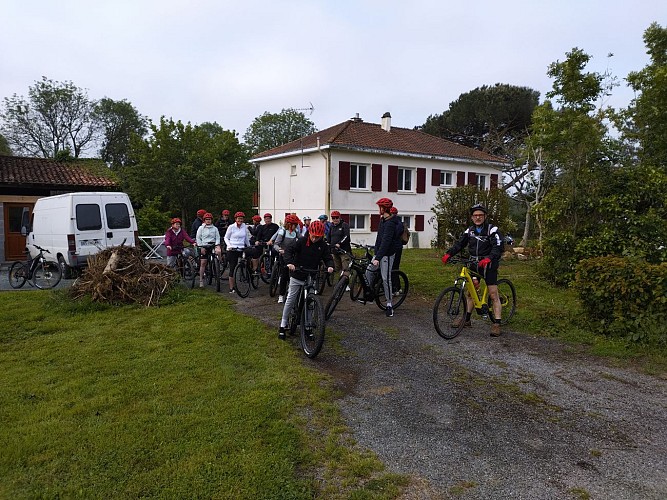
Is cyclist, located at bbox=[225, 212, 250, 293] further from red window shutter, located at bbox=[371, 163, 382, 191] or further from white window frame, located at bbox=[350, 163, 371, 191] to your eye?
red window shutter, located at bbox=[371, 163, 382, 191]

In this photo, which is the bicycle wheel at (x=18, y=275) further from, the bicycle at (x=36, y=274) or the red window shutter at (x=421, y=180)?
the red window shutter at (x=421, y=180)

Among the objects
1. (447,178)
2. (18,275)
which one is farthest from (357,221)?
(18,275)

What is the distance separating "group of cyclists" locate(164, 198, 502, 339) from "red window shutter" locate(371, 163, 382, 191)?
14.2m

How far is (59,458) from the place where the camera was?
3381 mm

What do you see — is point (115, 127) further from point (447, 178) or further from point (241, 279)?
point (241, 279)

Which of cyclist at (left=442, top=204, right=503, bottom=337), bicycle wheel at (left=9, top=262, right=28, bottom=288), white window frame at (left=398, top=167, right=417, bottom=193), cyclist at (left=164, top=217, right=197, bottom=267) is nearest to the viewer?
cyclist at (left=442, top=204, right=503, bottom=337)

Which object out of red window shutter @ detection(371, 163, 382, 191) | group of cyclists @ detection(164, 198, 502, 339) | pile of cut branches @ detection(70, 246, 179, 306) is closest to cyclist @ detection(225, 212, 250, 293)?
group of cyclists @ detection(164, 198, 502, 339)

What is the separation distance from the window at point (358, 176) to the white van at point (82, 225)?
13636 mm

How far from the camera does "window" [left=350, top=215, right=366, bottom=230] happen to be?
24.6 meters

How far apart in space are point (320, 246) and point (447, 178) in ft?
77.2

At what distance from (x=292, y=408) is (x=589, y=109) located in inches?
493

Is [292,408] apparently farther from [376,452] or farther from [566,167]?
[566,167]

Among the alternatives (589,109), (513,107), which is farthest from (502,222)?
(513,107)

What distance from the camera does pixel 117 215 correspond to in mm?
12281
